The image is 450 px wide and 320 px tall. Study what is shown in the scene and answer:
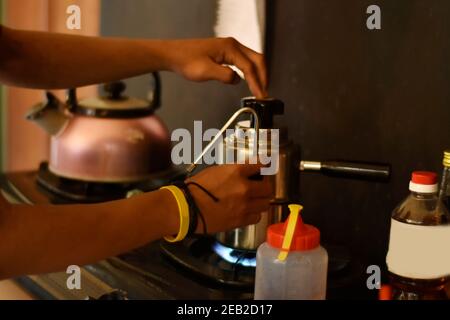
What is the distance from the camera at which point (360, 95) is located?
3.59ft

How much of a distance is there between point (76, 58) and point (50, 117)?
33cm

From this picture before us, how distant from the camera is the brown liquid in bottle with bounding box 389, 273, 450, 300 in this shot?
81 cm

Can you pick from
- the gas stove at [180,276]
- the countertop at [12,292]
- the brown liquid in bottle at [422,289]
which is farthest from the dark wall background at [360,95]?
the countertop at [12,292]

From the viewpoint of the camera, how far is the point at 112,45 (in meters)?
1.11

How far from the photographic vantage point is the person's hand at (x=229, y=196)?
830mm

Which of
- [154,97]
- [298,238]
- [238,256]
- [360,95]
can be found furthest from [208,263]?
[154,97]

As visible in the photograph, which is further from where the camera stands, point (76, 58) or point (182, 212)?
point (76, 58)

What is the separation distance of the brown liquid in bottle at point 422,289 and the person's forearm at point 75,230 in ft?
1.00

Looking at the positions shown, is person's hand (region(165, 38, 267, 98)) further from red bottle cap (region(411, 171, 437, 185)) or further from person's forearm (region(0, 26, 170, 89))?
red bottle cap (region(411, 171, 437, 185))

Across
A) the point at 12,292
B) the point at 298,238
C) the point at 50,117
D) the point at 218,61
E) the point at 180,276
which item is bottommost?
the point at 12,292

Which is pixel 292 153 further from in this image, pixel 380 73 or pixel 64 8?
pixel 64 8

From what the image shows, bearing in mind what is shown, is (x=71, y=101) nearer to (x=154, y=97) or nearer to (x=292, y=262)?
(x=154, y=97)

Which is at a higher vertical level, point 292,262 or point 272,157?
point 272,157

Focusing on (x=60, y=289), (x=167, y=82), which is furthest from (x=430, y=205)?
(x=167, y=82)
